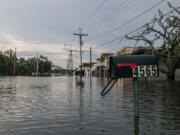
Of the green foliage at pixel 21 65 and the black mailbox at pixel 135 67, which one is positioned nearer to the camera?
the black mailbox at pixel 135 67

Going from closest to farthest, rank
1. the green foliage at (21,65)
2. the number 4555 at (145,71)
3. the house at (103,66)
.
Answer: the number 4555 at (145,71) → the house at (103,66) → the green foliage at (21,65)

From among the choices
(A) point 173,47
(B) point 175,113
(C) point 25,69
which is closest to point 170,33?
(A) point 173,47

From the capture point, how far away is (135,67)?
20.5 ft

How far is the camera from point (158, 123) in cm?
635

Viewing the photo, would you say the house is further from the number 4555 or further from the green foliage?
the number 4555

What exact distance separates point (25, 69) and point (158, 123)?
129 meters

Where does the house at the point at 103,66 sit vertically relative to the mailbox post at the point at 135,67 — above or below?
above

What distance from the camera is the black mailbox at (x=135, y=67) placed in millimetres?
6227

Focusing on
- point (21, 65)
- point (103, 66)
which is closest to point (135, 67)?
point (103, 66)

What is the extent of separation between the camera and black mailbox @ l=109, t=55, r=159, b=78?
6.23m

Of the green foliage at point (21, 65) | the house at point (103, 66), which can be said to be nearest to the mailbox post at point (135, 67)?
the house at point (103, 66)

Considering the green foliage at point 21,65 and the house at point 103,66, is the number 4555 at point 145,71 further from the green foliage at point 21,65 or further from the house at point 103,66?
the green foliage at point 21,65

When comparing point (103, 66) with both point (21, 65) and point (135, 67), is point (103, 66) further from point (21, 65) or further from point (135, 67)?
point (135, 67)

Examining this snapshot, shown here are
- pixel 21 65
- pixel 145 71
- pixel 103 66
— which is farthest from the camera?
pixel 21 65
